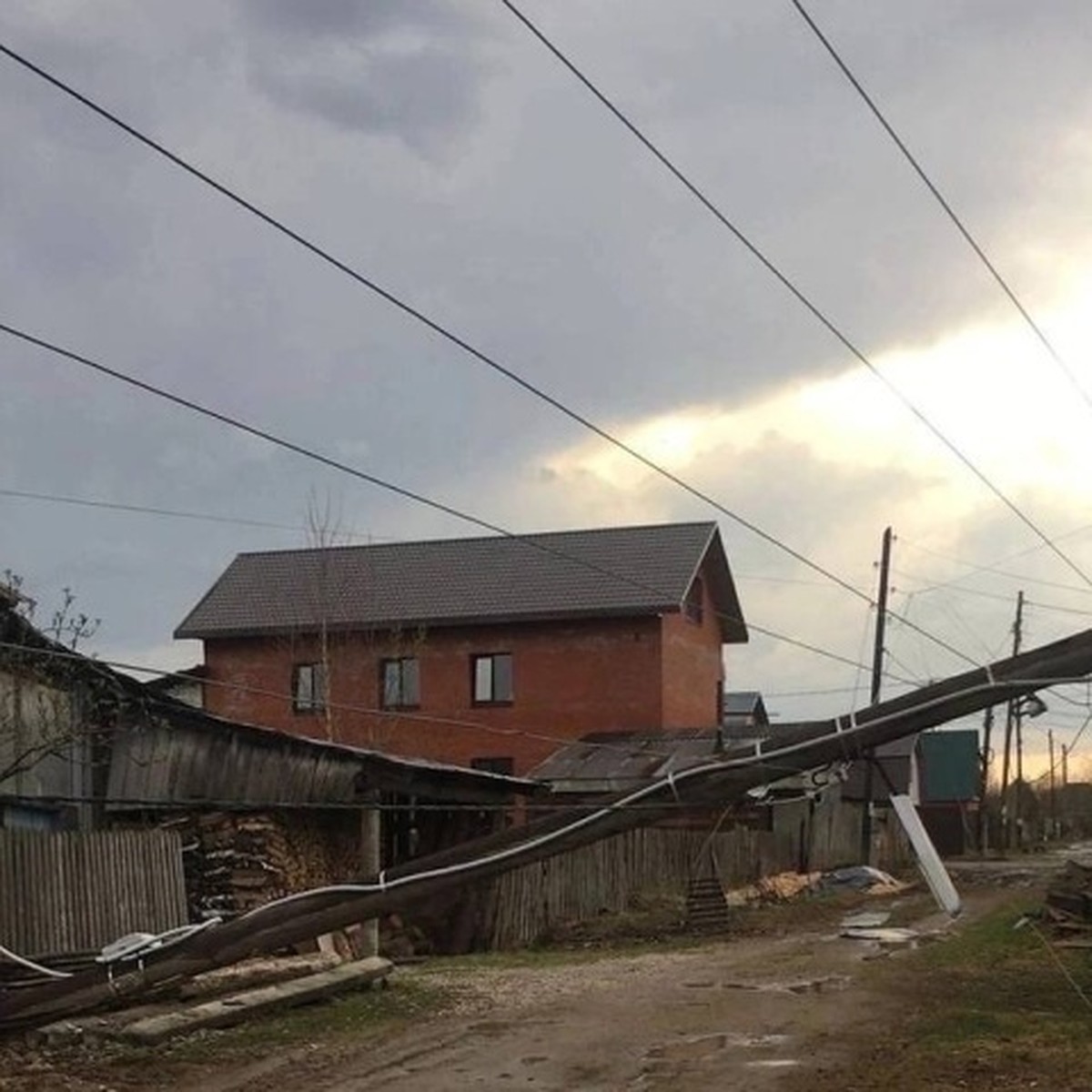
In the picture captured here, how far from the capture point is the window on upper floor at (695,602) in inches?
1818

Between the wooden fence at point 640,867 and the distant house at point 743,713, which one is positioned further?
the distant house at point 743,713

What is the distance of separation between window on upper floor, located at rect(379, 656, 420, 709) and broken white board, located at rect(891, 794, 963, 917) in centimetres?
3340

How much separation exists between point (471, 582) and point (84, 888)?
3267 cm

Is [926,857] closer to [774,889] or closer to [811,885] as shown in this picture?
[774,889]

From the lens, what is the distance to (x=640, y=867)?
99.9ft

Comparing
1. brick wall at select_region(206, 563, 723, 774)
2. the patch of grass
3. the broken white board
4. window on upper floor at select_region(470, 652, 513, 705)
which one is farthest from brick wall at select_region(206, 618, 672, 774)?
the broken white board

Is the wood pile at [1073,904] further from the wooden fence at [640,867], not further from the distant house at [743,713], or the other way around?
the distant house at [743,713]

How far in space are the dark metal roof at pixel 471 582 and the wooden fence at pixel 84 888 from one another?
2828 centimetres

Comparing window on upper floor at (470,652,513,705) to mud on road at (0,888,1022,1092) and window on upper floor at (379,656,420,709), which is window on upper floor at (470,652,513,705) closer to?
window on upper floor at (379,656,420,709)

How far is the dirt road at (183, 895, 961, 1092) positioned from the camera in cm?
1205

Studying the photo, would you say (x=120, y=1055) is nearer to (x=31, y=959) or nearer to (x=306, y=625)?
(x=31, y=959)

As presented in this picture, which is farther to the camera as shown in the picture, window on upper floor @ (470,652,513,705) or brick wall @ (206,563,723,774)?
window on upper floor @ (470,652,513,705)

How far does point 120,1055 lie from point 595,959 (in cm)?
1108

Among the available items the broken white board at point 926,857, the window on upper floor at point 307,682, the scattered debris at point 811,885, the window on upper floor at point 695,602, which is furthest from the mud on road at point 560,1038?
the window on upper floor at point 307,682
